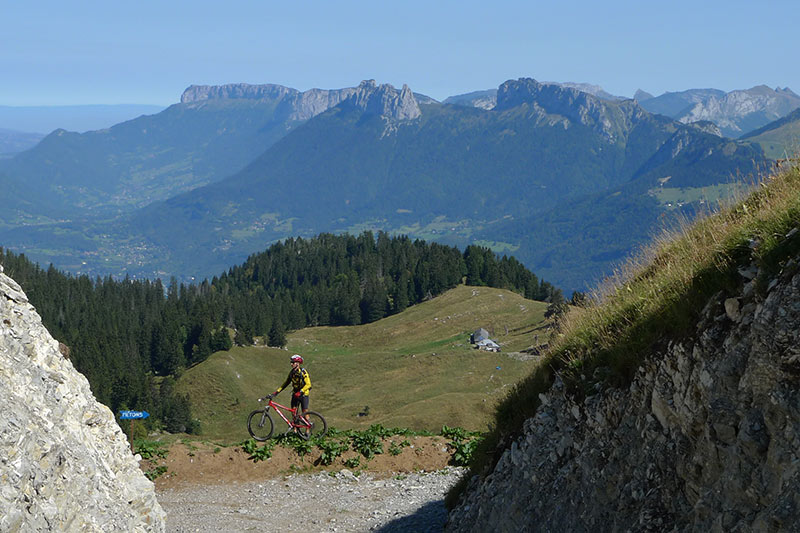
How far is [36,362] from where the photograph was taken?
508 inches

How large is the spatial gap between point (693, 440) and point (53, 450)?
9847mm

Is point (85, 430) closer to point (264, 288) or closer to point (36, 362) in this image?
point (36, 362)

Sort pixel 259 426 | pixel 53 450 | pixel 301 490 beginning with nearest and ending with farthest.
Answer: pixel 53 450, pixel 301 490, pixel 259 426

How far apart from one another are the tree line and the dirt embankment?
47.9 metres

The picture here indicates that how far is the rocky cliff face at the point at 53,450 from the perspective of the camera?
10.5 metres

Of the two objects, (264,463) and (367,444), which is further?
(367,444)

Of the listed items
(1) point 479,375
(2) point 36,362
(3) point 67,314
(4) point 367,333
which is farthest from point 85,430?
(3) point 67,314

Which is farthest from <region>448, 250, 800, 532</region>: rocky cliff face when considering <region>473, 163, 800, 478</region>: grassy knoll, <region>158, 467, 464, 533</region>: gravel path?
<region>158, 467, 464, 533</region>: gravel path

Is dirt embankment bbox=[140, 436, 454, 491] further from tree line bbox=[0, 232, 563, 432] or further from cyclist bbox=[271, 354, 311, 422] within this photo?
tree line bbox=[0, 232, 563, 432]

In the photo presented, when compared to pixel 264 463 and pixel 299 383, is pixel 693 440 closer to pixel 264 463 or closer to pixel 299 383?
pixel 299 383

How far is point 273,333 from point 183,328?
1791 centimetres

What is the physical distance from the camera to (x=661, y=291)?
10875mm

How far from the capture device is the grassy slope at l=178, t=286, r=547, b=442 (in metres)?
52.1

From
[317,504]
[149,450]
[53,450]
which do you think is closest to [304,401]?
[317,504]
